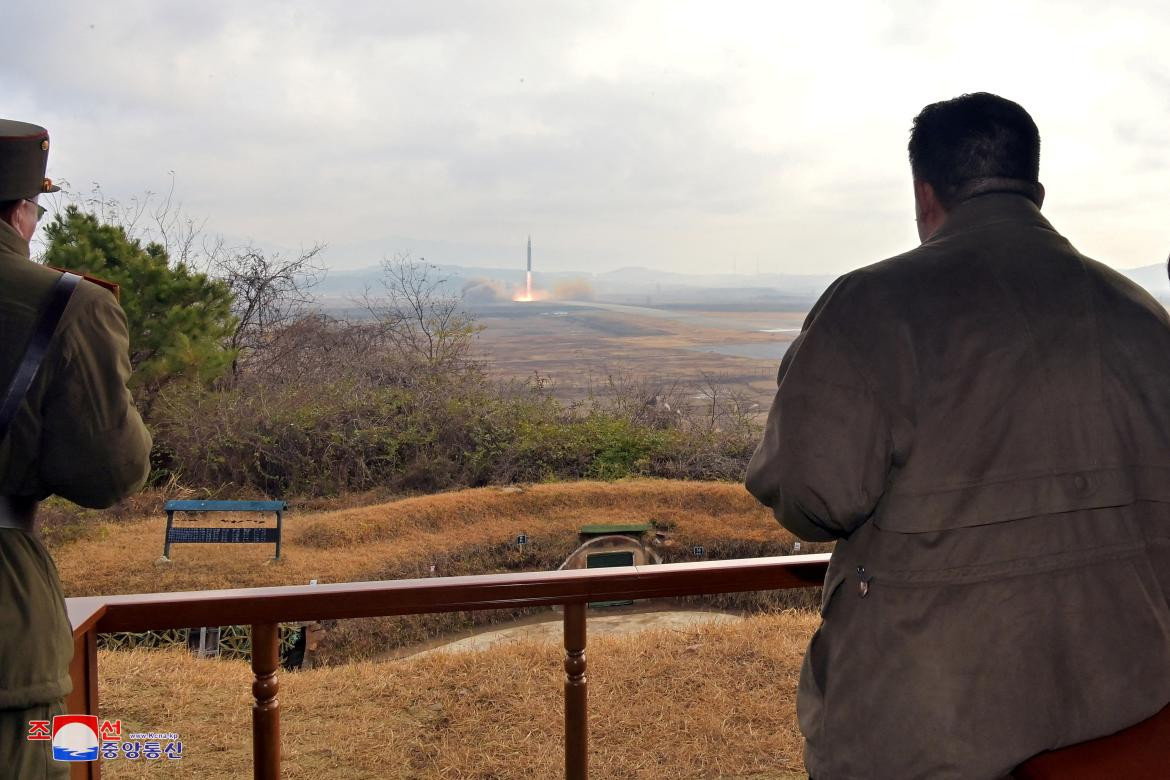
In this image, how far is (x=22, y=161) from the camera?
3.43 feet

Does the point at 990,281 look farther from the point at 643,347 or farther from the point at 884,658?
the point at 643,347

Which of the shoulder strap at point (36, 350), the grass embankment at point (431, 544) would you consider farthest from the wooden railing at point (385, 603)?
the grass embankment at point (431, 544)

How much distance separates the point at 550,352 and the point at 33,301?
23.8 meters

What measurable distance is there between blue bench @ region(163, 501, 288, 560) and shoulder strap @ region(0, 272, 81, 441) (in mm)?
9196

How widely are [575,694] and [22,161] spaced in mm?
1142

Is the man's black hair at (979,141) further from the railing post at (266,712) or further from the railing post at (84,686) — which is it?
the railing post at (84,686)

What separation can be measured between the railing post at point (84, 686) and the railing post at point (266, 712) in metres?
0.22

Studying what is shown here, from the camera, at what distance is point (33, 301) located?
0.95 metres

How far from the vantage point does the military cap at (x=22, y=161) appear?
103 centimetres

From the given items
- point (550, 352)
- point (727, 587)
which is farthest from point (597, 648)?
point (550, 352)

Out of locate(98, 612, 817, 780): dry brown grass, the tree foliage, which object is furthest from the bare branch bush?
locate(98, 612, 817, 780): dry brown grass

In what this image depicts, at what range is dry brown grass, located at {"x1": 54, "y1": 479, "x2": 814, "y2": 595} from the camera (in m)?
9.23

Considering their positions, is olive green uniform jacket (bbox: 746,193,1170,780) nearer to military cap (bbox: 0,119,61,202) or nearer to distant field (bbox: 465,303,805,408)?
military cap (bbox: 0,119,61,202)

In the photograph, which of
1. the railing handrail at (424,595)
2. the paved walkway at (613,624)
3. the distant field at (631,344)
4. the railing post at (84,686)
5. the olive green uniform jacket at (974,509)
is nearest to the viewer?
the olive green uniform jacket at (974,509)
